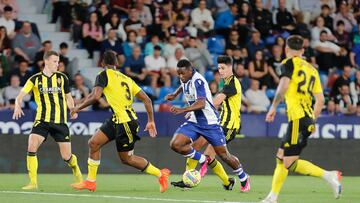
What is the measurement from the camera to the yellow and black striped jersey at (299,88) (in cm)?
1202

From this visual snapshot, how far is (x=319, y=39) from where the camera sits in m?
25.5

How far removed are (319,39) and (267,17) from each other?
141 centimetres

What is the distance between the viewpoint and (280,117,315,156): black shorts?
12.0 m

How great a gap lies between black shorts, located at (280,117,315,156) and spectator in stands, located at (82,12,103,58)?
11.5 meters

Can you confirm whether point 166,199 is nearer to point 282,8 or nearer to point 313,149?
point 313,149

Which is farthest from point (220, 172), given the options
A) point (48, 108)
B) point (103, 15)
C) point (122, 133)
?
point (103, 15)

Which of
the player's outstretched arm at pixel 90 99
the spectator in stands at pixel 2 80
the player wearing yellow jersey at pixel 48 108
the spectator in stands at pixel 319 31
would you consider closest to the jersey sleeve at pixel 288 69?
the player's outstretched arm at pixel 90 99

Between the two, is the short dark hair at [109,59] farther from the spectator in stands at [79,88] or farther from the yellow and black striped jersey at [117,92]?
the spectator in stands at [79,88]

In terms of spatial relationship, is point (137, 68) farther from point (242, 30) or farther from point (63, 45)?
point (242, 30)

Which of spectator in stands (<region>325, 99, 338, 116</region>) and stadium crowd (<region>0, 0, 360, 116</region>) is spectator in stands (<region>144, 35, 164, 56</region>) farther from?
spectator in stands (<region>325, 99, 338, 116</region>)

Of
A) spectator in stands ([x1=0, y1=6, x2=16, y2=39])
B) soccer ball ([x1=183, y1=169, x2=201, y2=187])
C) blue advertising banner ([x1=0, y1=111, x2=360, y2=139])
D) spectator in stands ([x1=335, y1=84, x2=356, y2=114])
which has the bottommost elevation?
blue advertising banner ([x1=0, y1=111, x2=360, y2=139])

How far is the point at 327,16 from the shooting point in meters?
26.1

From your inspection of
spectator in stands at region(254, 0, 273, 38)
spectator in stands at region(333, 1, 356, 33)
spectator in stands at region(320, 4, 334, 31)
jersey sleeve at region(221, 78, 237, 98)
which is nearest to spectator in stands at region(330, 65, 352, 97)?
spectator in stands at region(254, 0, 273, 38)

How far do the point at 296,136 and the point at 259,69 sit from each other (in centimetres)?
1139
